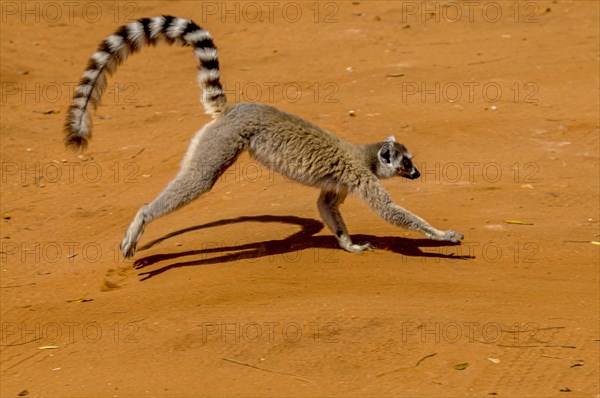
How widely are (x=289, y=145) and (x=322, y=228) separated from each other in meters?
1.22

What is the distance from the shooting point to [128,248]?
24.9 feet

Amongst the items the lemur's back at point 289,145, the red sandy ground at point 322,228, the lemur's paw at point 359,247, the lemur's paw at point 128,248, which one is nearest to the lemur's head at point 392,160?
the lemur's back at point 289,145

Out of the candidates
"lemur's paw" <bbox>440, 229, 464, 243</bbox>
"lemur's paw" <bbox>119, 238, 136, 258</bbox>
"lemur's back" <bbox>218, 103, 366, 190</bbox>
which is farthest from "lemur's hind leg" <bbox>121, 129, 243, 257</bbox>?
"lemur's paw" <bbox>440, 229, 464, 243</bbox>

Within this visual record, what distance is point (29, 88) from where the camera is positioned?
1347cm

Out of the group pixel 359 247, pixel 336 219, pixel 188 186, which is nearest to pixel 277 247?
pixel 336 219

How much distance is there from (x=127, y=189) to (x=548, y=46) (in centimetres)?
749

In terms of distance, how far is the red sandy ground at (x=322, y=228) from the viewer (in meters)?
5.80

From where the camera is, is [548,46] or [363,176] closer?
[363,176]

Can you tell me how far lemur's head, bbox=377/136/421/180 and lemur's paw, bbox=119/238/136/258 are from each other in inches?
98.1

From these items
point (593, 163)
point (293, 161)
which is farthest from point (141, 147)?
point (593, 163)

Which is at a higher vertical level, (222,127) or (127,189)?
(222,127)

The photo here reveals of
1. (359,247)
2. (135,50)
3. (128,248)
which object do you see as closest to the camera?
(128,248)

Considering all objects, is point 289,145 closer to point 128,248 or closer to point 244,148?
point 244,148

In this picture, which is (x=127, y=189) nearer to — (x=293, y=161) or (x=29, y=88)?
(x=293, y=161)
